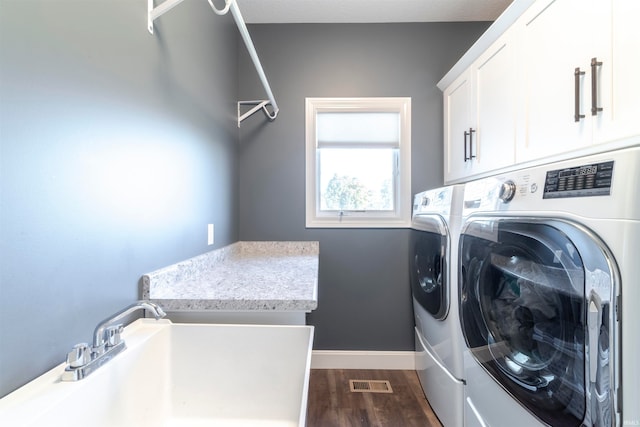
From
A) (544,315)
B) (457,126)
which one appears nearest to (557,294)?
(544,315)

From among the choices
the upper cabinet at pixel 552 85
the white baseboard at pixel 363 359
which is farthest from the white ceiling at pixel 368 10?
the white baseboard at pixel 363 359

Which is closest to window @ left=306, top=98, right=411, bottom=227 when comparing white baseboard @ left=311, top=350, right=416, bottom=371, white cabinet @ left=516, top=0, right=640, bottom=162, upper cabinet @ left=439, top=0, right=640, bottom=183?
upper cabinet @ left=439, top=0, right=640, bottom=183

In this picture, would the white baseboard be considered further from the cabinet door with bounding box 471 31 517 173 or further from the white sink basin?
the cabinet door with bounding box 471 31 517 173

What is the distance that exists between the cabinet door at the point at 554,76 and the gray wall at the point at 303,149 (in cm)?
80

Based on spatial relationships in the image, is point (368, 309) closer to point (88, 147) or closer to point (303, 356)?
point (303, 356)

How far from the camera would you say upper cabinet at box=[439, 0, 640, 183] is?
878 millimetres

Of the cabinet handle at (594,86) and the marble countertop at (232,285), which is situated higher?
the cabinet handle at (594,86)

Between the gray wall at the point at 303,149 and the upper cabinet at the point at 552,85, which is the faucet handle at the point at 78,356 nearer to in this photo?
the gray wall at the point at 303,149

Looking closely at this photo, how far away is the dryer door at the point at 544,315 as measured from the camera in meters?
0.60

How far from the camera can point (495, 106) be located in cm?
146

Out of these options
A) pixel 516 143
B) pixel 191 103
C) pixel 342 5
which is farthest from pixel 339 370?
pixel 342 5

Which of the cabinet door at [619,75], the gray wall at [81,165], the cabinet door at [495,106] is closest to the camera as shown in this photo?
the gray wall at [81,165]

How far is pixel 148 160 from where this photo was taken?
37.4 inches

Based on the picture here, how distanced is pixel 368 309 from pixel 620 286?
62.8 inches
